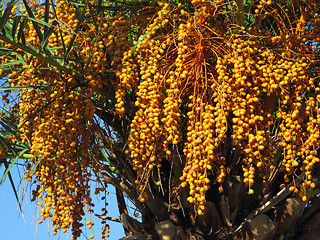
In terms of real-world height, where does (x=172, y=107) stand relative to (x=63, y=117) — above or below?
below

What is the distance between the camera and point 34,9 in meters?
4.05

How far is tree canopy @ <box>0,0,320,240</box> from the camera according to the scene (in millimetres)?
3217

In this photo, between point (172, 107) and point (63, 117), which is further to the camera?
point (63, 117)

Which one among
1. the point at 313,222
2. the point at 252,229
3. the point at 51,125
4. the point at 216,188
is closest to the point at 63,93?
the point at 51,125

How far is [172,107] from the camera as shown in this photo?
3.11 meters

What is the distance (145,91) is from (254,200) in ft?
5.00

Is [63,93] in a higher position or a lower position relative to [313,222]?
higher

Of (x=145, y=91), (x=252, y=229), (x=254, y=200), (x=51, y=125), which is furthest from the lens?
(x=254, y=200)

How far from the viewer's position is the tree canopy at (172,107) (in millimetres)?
3217

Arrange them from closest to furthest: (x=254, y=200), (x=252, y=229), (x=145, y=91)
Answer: (x=145, y=91) < (x=252, y=229) < (x=254, y=200)

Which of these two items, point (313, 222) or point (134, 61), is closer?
point (134, 61)

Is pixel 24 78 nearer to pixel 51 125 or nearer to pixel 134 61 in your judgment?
pixel 51 125

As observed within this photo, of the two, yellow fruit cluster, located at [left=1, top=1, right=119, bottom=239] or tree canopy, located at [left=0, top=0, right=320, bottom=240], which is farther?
yellow fruit cluster, located at [left=1, top=1, right=119, bottom=239]

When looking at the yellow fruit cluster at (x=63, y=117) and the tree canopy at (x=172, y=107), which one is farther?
the yellow fruit cluster at (x=63, y=117)
